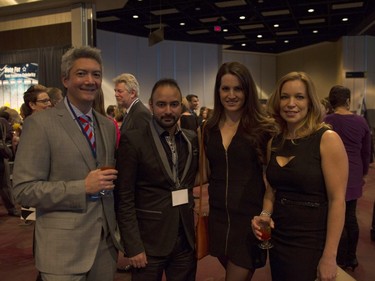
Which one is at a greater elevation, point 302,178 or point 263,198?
point 302,178

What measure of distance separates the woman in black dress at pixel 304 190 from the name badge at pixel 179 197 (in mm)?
357

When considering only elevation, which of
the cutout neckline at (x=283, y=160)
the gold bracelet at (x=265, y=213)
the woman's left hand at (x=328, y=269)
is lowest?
the woman's left hand at (x=328, y=269)

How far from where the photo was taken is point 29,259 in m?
3.84

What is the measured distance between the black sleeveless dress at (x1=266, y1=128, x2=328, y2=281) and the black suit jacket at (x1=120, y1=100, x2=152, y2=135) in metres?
1.78

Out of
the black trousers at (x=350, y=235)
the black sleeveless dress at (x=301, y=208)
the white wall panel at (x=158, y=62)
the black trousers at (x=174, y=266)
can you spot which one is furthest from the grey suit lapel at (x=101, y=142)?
the white wall panel at (x=158, y=62)

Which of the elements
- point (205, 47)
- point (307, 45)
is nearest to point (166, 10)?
point (205, 47)

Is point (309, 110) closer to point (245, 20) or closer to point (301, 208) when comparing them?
point (301, 208)

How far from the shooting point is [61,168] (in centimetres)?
158

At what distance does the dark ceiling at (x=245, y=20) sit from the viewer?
906 centimetres

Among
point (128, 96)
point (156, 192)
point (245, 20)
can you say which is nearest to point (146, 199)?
point (156, 192)

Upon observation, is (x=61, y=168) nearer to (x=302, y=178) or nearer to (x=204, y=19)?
(x=302, y=178)

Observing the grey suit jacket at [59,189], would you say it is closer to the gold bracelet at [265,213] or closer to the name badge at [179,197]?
the name badge at [179,197]

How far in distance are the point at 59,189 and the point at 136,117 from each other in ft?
6.50

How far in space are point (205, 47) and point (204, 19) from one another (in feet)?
10.2
